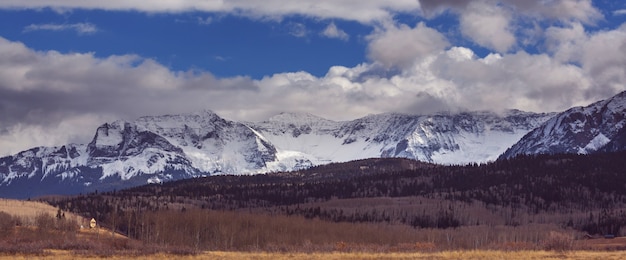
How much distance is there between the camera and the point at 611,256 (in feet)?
339

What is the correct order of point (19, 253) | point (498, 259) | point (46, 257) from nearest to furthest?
point (498, 259) < point (46, 257) < point (19, 253)

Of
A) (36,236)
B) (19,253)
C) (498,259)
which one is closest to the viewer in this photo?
(498,259)

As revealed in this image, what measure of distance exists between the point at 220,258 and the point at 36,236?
319 ft

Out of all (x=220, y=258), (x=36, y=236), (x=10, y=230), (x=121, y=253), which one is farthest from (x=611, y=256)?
(x=10, y=230)

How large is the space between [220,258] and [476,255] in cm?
2978

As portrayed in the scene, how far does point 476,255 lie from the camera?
104 metres

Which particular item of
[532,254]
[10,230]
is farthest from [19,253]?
[10,230]

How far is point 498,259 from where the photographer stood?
95250 mm

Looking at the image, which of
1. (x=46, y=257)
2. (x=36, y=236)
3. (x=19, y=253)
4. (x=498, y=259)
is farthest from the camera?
(x=36, y=236)

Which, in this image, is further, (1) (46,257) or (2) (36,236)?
(2) (36,236)

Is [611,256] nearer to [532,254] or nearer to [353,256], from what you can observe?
[532,254]

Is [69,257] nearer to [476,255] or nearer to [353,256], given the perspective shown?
[353,256]

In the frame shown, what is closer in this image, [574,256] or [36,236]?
[574,256]

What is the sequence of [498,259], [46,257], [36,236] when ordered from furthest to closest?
[36,236], [46,257], [498,259]
